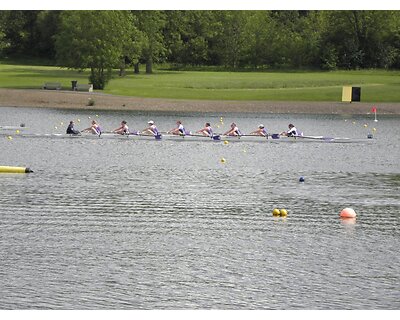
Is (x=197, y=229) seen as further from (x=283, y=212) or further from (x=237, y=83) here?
(x=237, y=83)

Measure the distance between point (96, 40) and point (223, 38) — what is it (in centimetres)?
1806

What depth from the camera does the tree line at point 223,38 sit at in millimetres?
91688

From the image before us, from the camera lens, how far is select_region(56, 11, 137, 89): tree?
283 feet

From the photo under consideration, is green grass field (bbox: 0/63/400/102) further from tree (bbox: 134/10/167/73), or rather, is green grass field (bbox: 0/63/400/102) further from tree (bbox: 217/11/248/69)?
tree (bbox: 217/11/248/69)

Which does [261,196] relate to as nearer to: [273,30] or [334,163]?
[334,163]

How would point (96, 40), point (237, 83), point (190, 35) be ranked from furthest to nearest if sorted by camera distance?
point (190, 35)
point (237, 83)
point (96, 40)

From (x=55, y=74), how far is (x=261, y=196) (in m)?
67.5

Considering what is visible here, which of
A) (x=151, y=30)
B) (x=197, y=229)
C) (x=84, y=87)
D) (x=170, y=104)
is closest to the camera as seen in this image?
(x=197, y=229)

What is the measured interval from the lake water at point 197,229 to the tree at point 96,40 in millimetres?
35492

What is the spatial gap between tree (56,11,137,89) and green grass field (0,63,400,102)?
2116mm

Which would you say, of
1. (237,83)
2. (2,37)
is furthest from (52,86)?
(2,37)

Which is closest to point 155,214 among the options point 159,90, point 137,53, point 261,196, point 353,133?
point 261,196

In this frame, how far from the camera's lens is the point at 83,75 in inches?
3962

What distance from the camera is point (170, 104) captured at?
262 feet
